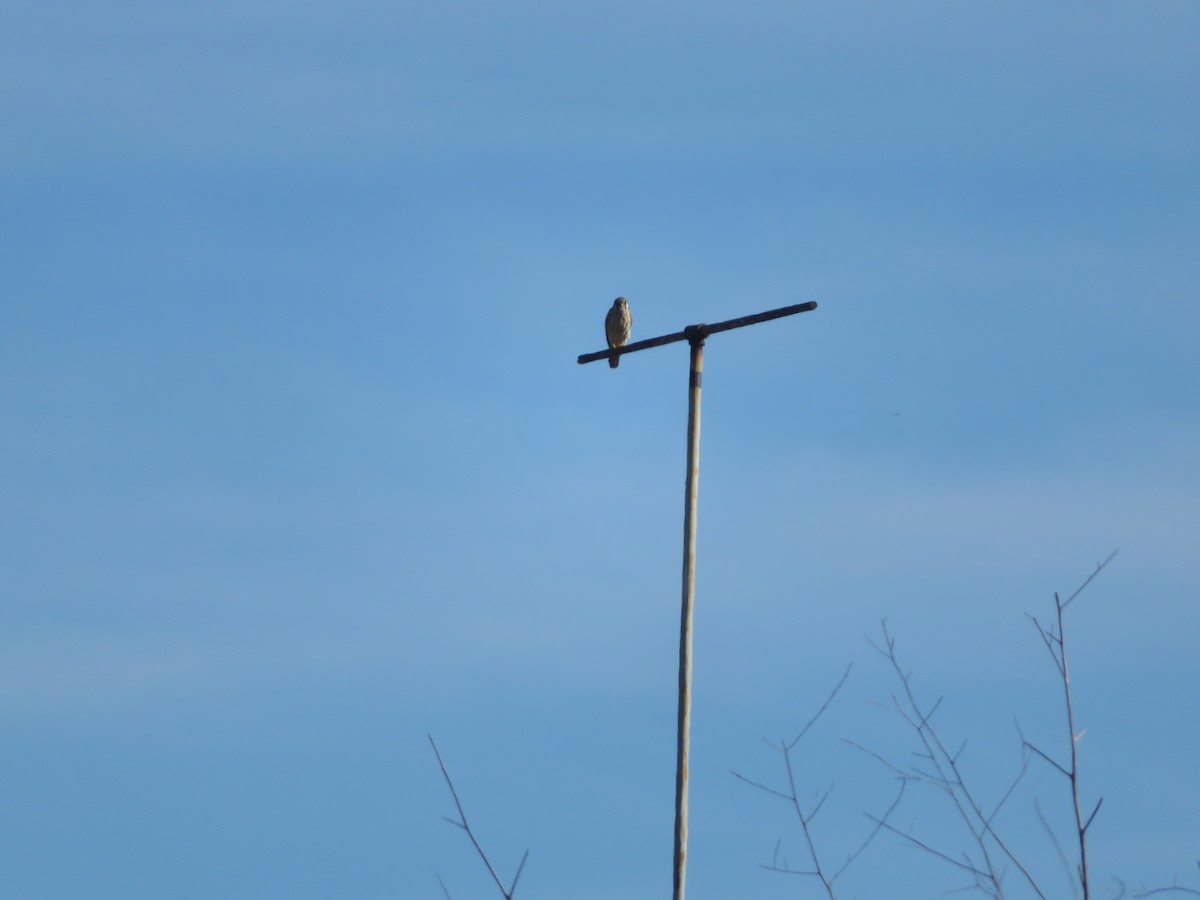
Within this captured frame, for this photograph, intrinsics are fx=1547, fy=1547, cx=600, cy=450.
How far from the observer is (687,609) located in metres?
12.0

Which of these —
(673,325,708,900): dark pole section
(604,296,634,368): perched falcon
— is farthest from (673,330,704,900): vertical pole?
(604,296,634,368): perched falcon

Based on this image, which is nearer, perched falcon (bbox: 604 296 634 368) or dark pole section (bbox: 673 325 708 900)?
dark pole section (bbox: 673 325 708 900)

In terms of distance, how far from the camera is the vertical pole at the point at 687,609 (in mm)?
11344

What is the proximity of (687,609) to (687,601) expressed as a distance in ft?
0.21

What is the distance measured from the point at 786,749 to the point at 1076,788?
7.82 ft

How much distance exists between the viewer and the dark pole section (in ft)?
37.2

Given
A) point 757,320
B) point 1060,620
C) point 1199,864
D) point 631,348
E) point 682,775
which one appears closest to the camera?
point 1199,864

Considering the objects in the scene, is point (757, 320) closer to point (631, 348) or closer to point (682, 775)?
point (631, 348)

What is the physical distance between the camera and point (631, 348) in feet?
Result: 43.2

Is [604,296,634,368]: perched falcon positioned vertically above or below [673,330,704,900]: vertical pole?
above

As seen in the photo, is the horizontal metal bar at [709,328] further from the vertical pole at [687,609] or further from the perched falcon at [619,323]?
the perched falcon at [619,323]

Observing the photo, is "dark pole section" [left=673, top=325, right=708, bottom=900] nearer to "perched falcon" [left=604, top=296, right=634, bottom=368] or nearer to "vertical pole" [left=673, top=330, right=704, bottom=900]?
"vertical pole" [left=673, top=330, right=704, bottom=900]

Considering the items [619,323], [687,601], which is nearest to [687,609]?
[687,601]

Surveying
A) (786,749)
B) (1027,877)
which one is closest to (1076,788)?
(1027,877)
